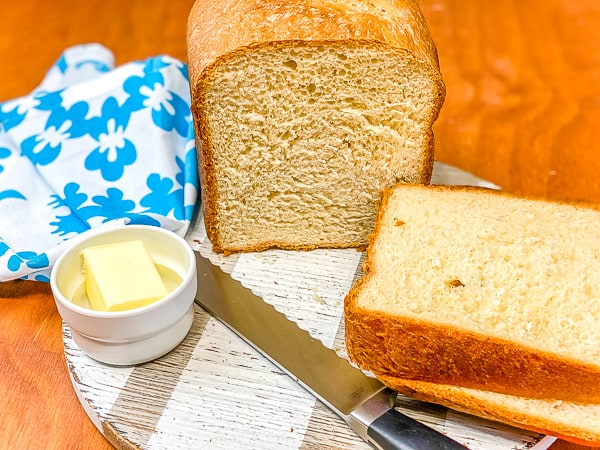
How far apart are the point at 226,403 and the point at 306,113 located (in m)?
0.87

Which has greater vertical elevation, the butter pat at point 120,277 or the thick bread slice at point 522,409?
the butter pat at point 120,277

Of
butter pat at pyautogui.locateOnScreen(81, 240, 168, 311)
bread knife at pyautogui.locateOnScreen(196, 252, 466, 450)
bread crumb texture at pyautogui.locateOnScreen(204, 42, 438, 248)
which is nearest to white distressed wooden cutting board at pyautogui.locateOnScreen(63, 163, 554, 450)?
bread knife at pyautogui.locateOnScreen(196, 252, 466, 450)

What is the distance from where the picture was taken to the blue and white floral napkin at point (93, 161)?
225 cm

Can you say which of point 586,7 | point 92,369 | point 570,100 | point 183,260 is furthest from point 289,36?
point 586,7

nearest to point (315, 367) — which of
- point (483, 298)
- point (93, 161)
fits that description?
point (483, 298)

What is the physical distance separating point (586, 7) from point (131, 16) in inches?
95.9

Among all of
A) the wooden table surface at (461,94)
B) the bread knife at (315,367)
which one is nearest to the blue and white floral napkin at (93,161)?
the wooden table surface at (461,94)

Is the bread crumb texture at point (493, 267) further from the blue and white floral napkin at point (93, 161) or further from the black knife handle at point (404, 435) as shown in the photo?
the blue and white floral napkin at point (93, 161)

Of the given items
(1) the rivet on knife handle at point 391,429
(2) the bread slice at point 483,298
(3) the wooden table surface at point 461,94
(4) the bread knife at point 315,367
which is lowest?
(3) the wooden table surface at point 461,94

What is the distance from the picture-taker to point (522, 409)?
5.37 feet

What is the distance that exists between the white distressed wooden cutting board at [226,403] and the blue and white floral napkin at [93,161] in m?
0.41

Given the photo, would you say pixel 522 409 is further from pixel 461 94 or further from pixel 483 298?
pixel 461 94

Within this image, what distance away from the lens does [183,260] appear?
1939mm

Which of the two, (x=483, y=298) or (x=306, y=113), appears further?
(x=306, y=113)
